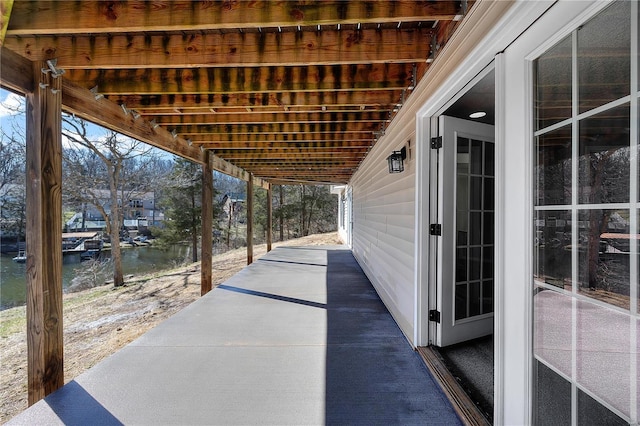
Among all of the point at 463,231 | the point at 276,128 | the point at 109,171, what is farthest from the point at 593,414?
the point at 109,171

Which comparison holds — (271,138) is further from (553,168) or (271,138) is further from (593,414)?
(593,414)

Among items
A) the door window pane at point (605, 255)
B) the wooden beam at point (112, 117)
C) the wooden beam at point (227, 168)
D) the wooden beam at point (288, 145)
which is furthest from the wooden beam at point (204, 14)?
the wooden beam at point (227, 168)

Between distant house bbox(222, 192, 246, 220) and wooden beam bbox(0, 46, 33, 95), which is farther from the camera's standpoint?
distant house bbox(222, 192, 246, 220)

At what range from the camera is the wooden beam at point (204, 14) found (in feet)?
5.93

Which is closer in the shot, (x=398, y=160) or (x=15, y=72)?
(x=15, y=72)

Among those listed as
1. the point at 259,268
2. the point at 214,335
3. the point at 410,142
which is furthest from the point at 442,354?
the point at 259,268

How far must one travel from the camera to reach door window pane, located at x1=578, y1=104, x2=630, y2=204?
3.11 ft

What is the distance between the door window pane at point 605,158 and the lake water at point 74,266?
7.94 meters

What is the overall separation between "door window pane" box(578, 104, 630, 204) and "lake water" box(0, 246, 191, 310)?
7939mm

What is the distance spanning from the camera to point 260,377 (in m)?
2.32

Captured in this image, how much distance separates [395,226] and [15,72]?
3.59m

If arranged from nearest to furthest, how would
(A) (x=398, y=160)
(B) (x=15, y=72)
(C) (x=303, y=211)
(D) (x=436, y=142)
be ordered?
(B) (x=15, y=72), (D) (x=436, y=142), (A) (x=398, y=160), (C) (x=303, y=211)

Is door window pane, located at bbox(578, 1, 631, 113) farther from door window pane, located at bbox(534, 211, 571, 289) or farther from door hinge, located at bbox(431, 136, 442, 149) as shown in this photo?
door hinge, located at bbox(431, 136, 442, 149)

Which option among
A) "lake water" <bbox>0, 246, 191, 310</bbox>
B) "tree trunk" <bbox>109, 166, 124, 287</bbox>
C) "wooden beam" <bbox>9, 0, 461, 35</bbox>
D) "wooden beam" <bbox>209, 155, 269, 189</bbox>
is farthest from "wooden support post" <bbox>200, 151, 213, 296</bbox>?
"tree trunk" <bbox>109, 166, 124, 287</bbox>
